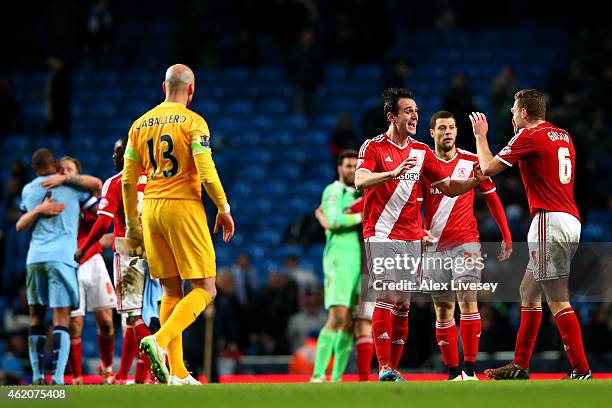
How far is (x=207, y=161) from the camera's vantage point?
945 cm

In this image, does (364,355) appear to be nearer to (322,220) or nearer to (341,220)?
(341,220)

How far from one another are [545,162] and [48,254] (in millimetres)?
5378

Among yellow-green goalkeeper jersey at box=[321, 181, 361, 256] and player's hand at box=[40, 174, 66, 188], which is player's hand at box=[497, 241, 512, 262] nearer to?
yellow-green goalkeeper jersey at box=[321, 181, 361, 256]

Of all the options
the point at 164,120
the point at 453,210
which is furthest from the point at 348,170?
the point at 164,120

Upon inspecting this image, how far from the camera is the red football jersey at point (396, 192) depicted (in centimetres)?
1069

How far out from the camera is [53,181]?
1234 centimetres

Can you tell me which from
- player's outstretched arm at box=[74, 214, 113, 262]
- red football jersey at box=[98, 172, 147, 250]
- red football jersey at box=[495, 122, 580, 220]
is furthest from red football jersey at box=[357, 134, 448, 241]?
player's outstretched arm at box=[74, 214, 113, 262]

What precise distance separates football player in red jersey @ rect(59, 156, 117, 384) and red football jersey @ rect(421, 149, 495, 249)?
3833mm

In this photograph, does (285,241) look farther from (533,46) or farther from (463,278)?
(463,278)

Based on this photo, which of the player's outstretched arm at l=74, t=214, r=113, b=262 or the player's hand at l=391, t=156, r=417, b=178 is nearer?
the player's hand at l=391, t=156, r=417, b=178

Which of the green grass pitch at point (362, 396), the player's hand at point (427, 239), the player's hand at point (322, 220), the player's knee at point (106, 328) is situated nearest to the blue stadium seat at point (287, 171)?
the player's hand at point (322, 220)

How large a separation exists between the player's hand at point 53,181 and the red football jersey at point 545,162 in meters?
4.83

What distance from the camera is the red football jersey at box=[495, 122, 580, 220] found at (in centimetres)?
1005

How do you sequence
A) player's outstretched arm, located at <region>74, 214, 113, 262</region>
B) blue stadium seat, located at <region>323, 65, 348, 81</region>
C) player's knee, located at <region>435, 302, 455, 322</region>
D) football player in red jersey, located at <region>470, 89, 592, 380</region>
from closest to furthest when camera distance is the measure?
football player in red jersey, located at <region>470, 89, 592, 380</region> → player's knee, located at <region>435, 302, 455, 322</region> → player's outstretched arm, located at <region>74, 214, 113, 262</region> → blue stadium seat, located at <region>323, 65, 348, 81</region>
